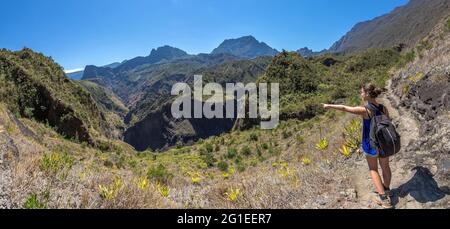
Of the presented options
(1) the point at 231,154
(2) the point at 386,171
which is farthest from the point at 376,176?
(1) the point at 231,154

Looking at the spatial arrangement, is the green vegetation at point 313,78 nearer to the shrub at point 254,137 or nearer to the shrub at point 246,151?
the shrub at point 254,137

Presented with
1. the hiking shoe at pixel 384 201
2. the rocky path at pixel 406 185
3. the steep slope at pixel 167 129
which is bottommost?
the steep slope at pixel 167 129

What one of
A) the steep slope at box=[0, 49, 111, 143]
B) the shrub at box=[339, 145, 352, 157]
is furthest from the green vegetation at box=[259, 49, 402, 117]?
the shrub at box=[339, 145, 352, 157]

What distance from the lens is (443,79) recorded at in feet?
26.6

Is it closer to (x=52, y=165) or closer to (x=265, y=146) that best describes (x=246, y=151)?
(x=265, y=146)

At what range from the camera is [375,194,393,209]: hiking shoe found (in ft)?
14.2

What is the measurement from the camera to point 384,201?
444 centimetres

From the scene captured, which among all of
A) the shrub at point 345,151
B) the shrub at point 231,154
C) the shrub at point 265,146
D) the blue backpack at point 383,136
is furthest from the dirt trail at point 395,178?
the shrub at point 231,154

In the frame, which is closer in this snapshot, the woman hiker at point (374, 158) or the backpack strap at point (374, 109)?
the woman hiker at point (374, 158)

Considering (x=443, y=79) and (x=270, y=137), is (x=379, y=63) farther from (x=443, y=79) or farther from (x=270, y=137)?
(x=443, y=79)

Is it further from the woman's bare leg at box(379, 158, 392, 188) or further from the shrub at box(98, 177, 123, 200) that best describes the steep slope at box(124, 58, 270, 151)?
the woman's bare leg at box(379, 158, 392, 188)

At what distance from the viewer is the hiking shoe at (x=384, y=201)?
4.32 metres
